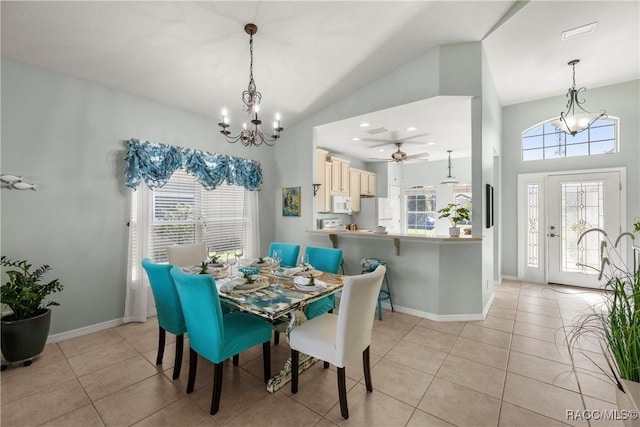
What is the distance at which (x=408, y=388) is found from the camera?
220 cm

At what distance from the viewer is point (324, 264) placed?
127 inches

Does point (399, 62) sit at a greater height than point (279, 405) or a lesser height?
greater

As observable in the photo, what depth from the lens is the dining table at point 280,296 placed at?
195cm

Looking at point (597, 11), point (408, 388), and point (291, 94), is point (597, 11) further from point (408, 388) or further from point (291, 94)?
point (408, 388)

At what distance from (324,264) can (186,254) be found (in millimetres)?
1711

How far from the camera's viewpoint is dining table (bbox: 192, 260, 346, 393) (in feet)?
6.40

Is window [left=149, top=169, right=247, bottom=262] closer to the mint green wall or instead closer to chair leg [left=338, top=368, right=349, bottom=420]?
the mint green wall

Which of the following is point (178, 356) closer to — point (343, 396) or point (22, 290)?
point (343, 396)

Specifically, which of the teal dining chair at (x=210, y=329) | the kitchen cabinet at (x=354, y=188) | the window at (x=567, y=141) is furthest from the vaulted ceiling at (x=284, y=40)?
the kitchen cabinet at (x=354, y=188)

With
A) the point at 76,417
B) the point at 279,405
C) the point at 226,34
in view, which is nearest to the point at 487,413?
the point at 279,405

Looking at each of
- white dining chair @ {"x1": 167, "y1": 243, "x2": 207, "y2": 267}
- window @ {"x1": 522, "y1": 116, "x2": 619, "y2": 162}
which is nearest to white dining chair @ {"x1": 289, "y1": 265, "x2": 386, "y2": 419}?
white dining chair @ {"x1": 167, "y1": 243, "x2": 207, "y2": 267}

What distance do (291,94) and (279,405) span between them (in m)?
3.64

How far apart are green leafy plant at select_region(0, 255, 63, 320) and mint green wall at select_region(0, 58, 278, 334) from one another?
0.75ft

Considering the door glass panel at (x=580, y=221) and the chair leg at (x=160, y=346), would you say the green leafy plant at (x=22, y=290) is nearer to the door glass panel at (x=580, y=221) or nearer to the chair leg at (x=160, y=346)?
the chair leg at (x=160, y=346)
